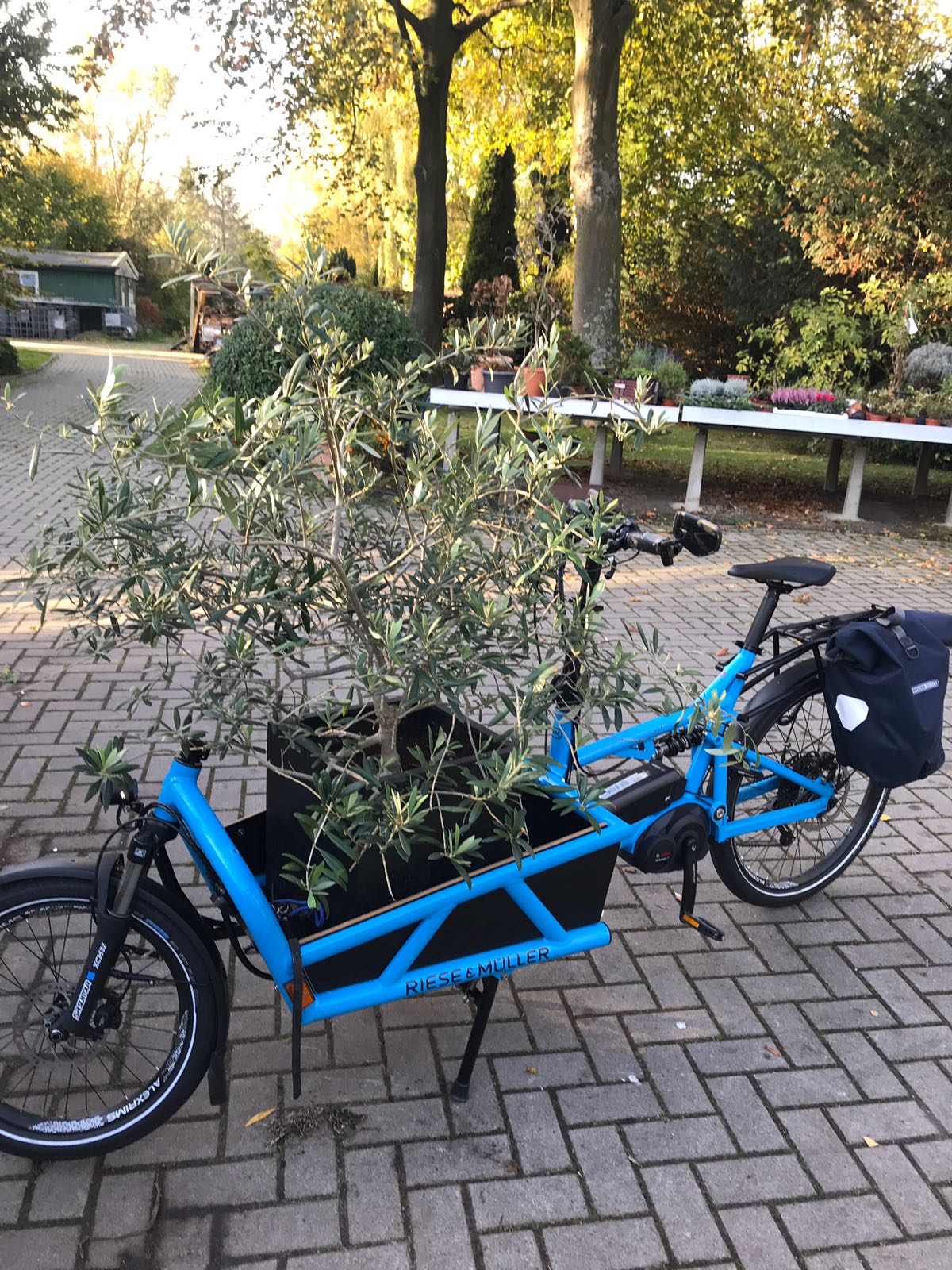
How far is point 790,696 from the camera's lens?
10.3 feet

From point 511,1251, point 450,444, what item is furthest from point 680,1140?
point 450,444

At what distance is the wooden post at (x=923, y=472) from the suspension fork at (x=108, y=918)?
12.4m

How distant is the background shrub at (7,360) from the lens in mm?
20719

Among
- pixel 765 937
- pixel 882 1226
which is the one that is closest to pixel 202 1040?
A: pixel 882 1226

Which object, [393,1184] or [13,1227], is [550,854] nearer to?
[393,1184]

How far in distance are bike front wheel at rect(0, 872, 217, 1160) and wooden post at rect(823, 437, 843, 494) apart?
1171 centimetres

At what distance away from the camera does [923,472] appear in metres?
12.8

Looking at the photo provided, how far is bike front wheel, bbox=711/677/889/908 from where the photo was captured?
317cm

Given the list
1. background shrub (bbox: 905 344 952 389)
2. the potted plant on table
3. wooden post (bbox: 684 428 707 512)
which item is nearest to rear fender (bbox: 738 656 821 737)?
wooden post (bbox: 684 428 707 512)

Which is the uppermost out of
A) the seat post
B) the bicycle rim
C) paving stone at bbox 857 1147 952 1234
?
the seat post

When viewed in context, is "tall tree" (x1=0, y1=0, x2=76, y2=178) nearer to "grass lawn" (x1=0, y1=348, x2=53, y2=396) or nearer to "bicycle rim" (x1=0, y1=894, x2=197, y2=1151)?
"grass lawn" (x1=0, y1=348, x2=53, y2=396)

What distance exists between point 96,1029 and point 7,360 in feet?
72.0

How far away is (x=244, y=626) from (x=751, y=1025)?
190cm

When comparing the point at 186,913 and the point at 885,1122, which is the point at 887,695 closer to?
the point at 885,1122
